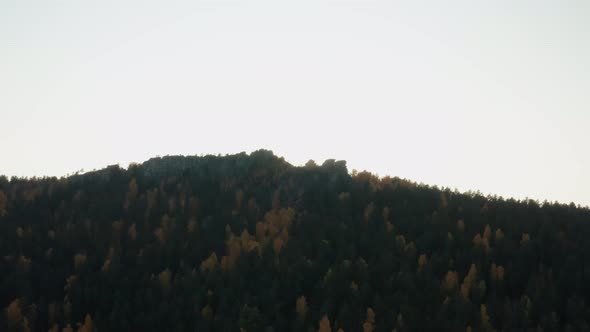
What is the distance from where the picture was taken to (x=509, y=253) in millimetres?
13883

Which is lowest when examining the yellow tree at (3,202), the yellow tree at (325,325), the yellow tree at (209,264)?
the yellow tree at (325,325)

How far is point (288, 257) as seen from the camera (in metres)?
13.7

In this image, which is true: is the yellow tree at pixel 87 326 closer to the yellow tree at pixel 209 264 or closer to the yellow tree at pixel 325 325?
the yellow tree at pixel 209 264

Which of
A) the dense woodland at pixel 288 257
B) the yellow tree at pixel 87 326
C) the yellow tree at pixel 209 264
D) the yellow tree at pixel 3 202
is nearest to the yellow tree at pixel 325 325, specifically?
the dense woodland at pixel 288 257

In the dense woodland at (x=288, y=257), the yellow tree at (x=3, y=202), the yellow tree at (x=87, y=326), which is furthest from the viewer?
the yellow tree at (x=3, y=202)

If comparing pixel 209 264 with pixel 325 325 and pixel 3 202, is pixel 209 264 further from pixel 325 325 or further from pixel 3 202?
pixel 3 202

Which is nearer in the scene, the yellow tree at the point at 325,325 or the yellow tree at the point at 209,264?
the yellow tree at the point at 325,325

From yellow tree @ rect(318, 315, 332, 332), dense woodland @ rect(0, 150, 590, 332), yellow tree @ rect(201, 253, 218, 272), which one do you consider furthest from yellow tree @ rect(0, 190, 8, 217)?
yellow tree @ rect(318, 315, 332, 332)

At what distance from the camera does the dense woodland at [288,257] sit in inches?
441

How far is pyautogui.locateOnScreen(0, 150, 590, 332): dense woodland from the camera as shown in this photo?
1120 centimetres

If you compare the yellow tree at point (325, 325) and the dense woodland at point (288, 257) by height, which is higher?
the dense woodland at point (288, 257)

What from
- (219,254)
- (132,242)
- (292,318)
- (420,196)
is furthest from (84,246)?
(420,196)

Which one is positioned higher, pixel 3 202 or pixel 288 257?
pixel 3 202

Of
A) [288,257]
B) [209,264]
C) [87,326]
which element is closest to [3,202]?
[209,264]
